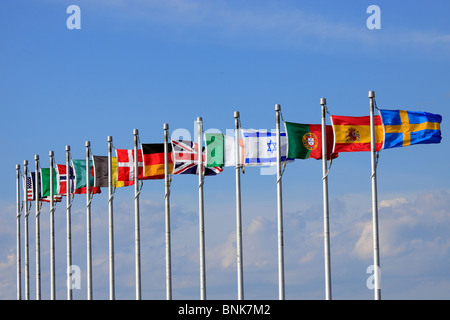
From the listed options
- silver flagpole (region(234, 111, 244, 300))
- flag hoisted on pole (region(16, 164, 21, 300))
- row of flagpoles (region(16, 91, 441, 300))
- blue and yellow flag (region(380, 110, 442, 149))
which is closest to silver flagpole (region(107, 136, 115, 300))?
row of flagpoles (region(16, 91, 441, 300))

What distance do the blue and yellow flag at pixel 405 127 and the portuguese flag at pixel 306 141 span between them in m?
2.91

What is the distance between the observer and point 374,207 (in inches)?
1954

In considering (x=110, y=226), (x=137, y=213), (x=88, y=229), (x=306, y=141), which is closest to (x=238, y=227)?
(x=306, y=141)

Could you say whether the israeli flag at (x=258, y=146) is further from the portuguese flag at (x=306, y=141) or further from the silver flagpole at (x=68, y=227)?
the silver flagpole at (x=68, y=227)

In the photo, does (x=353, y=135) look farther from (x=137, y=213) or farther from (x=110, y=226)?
(x=110, y=226)

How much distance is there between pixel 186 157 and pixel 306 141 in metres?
7.61

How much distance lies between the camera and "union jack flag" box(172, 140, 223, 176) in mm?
56281

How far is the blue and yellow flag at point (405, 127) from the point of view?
167 ft

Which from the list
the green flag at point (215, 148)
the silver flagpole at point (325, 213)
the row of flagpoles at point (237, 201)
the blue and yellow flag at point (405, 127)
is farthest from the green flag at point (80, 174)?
the blue and yellow flag at point (405, 127)

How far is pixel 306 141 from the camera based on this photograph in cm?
5219

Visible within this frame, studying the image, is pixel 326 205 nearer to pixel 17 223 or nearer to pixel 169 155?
pixel 169 155
